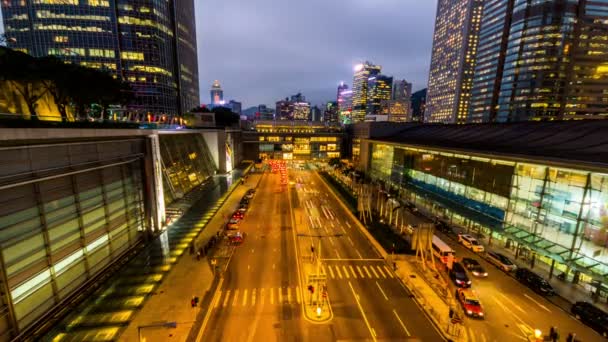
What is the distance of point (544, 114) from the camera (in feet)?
336

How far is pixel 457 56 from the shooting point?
600 feet

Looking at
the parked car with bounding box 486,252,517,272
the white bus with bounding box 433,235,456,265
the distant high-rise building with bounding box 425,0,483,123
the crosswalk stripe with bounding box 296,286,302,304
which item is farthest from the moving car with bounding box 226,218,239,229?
the distant high-rise building with bounding box 425,0,483,123

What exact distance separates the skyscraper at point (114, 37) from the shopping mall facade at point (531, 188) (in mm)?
88308

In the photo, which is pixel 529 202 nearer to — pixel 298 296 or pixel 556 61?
pixel 298 296

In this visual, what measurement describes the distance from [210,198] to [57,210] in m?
30.6

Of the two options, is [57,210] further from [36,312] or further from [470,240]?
[470,240]

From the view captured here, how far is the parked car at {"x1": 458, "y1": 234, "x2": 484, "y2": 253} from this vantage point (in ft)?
105

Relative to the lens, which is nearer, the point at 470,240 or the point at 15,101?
the point at 15,101

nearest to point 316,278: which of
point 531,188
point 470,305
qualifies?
point 470,305

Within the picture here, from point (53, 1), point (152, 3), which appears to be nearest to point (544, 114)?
point (152, 3)

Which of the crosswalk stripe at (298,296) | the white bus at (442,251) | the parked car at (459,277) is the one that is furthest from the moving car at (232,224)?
the parked car at (459,277)

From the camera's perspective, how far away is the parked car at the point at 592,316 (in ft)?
62.3

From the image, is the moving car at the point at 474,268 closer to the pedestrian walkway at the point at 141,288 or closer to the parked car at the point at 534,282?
the parked car at the point at 534,282

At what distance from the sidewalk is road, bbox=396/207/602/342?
22.5 meters
